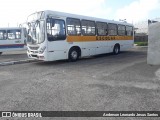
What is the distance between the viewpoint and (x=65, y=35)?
13750 mm

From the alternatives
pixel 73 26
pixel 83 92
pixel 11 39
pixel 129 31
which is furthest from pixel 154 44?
pixel 11 39

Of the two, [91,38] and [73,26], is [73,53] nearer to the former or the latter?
[73,26]

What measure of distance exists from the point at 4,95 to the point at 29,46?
7.39 m

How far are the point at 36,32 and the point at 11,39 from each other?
938 centimetres

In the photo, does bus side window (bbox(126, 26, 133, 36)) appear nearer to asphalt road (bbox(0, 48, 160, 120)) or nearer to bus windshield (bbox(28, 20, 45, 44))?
bus windshield (bbox(28, 20, 45, 44))

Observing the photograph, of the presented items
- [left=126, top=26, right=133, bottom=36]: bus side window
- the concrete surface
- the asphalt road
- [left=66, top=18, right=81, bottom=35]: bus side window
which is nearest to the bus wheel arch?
[left=66, top=18, right=81, bottom=35]: bus side window

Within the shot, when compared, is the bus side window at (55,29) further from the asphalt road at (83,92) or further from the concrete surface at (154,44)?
the concrete surface at (154,44)

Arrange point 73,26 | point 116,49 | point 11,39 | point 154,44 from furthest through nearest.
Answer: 1. point 11,39
2. point 116,49
3. point 73,26
4. point 154,44

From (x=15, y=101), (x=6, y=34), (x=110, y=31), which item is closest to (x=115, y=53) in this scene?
(x=110, y=31)

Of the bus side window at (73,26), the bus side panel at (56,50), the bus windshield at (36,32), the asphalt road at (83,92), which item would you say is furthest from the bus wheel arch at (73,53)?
the asphalt road at (83,92)

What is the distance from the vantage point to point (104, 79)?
28.8 feet

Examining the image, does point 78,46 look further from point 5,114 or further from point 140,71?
point 5,114

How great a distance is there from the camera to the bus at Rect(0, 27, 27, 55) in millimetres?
21375

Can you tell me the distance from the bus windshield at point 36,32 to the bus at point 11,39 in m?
8.07
